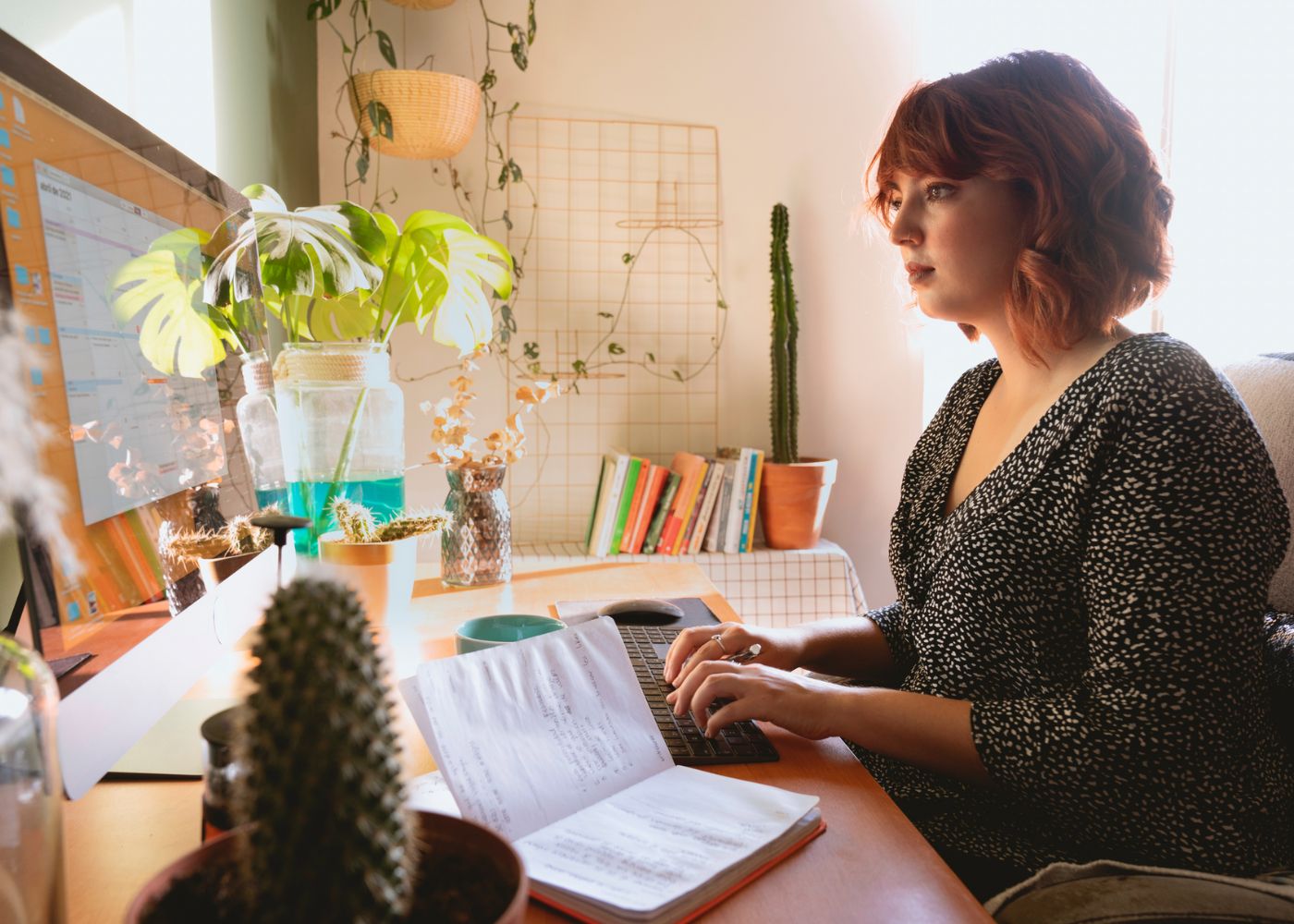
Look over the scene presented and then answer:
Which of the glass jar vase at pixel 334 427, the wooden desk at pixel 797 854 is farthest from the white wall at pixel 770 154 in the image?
the wooden desk at pixel 797 854

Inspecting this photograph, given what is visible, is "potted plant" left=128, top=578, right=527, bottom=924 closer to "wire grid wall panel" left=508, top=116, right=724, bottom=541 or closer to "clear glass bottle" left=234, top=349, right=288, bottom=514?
"clear glass bottle" left=234, top=349, right=288, bottom=514

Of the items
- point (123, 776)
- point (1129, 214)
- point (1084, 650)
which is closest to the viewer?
point (123, 776)

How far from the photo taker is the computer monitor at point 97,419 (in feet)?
1.80

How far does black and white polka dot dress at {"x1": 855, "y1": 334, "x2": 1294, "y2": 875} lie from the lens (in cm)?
85

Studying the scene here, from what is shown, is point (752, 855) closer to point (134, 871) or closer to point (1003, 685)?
point (134, 871)

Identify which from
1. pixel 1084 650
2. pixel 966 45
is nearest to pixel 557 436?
pixel 966 45

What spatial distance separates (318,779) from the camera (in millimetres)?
300

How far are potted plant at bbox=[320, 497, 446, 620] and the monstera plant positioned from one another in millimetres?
286

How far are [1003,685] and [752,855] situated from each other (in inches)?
21.0

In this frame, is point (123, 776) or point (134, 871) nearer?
point (134, 871)

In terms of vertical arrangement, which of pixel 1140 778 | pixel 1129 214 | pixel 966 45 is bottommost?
pixel 1140 778

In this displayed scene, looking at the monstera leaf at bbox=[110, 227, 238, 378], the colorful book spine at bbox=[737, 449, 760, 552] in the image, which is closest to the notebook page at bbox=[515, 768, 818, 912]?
the monstera leaf at bbox=[110, 227, 238, 378]

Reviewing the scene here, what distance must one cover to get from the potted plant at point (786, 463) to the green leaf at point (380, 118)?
1084 mm

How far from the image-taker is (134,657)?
2.13 feet
